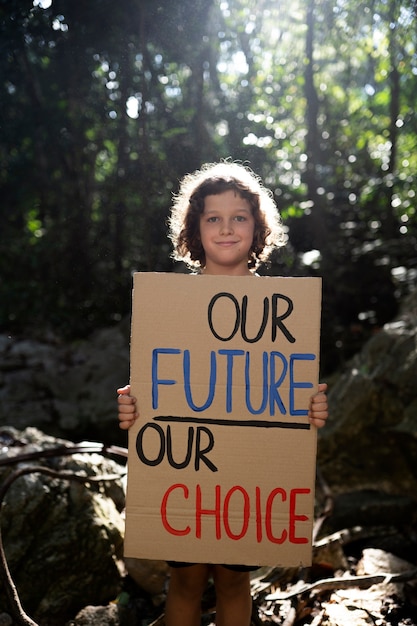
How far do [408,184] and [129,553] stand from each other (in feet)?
13.5

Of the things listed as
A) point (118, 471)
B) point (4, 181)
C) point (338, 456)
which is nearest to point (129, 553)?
point (118, 471)

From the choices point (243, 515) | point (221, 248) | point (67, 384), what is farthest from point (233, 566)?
point (67, 384)

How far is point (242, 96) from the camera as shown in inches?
219

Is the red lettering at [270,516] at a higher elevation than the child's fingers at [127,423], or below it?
below

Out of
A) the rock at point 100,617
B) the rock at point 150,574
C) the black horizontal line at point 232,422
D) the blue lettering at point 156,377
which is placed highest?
the blue lettering at point 156,377

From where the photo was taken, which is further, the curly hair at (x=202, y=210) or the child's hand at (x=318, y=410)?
the curly hair at (x=202, y=210)

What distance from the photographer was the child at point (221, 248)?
169 cm

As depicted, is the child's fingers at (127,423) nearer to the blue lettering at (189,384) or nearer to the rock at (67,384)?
the blue lettering at (189,384)

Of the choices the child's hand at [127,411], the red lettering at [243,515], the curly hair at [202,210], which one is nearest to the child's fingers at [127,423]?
the child's hand at [127,411]

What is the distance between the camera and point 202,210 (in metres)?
1.89

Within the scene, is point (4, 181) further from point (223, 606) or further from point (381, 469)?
point (223, 606)

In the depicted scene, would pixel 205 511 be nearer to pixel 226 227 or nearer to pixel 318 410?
pixel 318 410

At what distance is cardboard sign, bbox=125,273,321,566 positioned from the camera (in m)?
1.55

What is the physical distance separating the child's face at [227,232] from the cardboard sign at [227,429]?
0.95 feet
